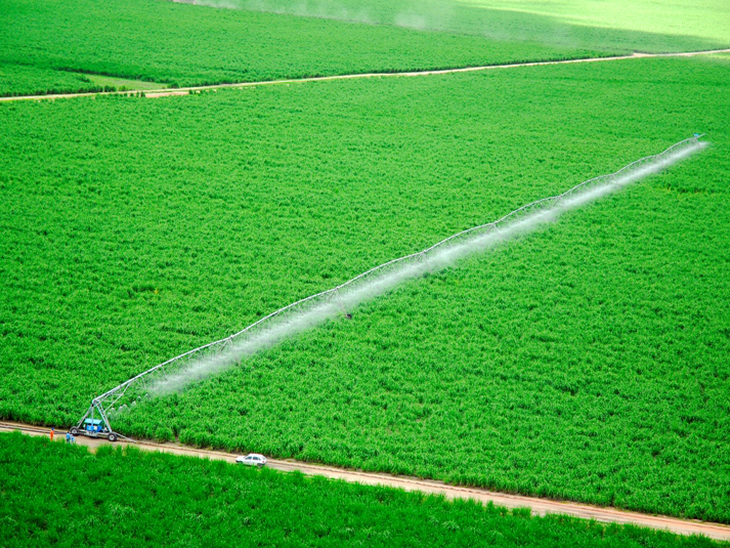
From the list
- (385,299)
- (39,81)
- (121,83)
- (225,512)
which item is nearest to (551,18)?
(121,83)

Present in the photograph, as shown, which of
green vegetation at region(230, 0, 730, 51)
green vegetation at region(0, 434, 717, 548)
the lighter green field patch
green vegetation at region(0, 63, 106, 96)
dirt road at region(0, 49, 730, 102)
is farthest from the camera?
the lighter green field patch

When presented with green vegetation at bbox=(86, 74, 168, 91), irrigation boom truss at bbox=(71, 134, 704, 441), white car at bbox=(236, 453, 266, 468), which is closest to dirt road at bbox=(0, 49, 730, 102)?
green vegetation at bbox=(86, 74, 168, 91)

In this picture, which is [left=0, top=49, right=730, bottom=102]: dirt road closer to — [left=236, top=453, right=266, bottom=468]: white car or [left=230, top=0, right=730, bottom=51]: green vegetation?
[left=230, top=0, right=730, bottom=51]: green vegetation

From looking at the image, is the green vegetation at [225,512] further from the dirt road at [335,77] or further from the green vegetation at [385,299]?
the dirt road at [335,77]

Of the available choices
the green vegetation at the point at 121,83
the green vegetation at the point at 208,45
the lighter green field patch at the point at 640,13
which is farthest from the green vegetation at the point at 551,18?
the green vegetation at the point at 121,83

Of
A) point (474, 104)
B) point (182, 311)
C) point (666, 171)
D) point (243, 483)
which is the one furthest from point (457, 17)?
point (243, 483)

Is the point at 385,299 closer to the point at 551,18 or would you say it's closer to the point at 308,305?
the point at 308,305

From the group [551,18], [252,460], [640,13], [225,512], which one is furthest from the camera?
[640,13]
